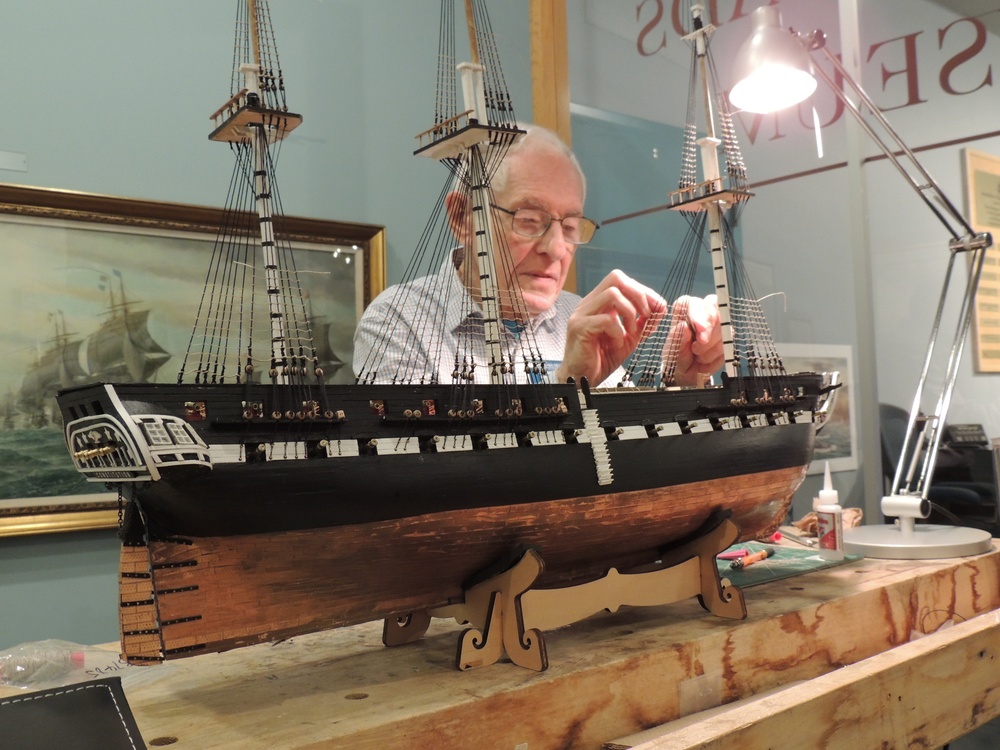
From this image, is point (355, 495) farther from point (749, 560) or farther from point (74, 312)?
point (74, 312)

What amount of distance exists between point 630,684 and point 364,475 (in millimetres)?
650

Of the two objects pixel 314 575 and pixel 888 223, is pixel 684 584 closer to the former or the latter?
pixel 314 575

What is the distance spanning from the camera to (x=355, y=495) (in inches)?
63.9

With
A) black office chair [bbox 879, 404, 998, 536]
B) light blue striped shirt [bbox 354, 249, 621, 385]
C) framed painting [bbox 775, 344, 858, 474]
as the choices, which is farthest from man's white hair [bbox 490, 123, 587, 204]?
black office chair [bbox 879, 404, 998, 536]

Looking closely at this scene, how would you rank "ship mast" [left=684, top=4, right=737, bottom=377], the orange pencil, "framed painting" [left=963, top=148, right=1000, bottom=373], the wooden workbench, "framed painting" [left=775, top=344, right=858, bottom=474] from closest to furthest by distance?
the wooden workbench, "ship mast" [left=684, top=4, right=737, bottom=377], the orange pencil, "framed painting" [left=963, top=148, right=1000, bottom=373], "framed painting" [left=775, top=344, right=858, bottom=474]

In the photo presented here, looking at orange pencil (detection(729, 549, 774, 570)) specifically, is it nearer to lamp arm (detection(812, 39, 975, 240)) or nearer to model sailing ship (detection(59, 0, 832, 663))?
model sailing ship (detection(59, 0, 832, 663))

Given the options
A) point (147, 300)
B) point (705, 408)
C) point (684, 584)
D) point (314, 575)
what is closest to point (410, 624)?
point (314, 575)

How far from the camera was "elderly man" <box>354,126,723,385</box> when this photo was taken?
236 centimetres

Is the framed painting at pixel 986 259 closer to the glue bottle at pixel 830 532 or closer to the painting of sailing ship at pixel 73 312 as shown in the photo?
the glue bottle at pixel 830 532

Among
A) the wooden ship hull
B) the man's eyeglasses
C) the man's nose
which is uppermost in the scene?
the man's eyeglasses

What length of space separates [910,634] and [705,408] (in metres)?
0.88

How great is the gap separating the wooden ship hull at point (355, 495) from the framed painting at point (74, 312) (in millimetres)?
1457

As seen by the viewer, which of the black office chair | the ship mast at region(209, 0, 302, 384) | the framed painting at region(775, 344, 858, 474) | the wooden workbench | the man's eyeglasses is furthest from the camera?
the framed painting at region(775, 344, 858, 474)

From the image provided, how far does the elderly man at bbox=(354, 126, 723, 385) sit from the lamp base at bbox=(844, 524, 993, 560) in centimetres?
74
